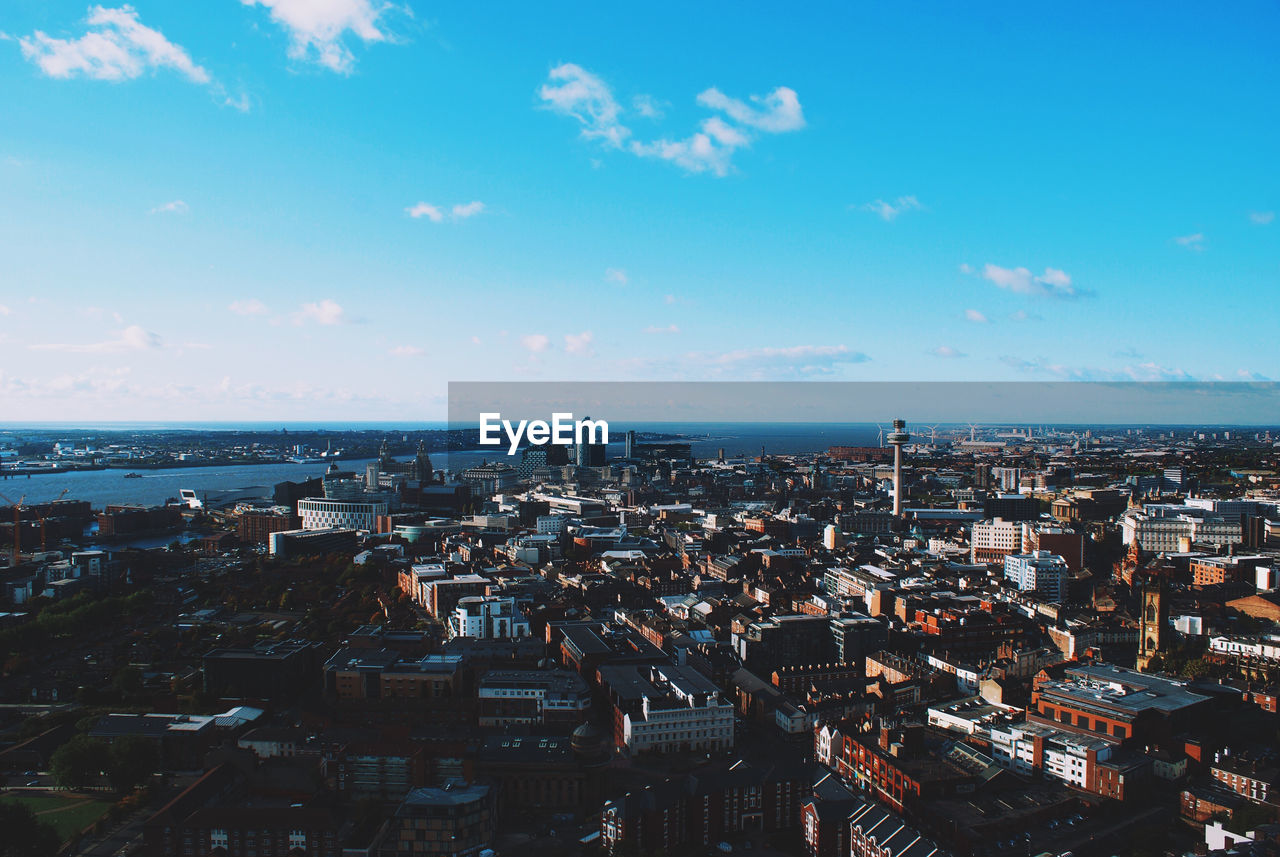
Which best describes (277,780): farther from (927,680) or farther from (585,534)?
(585,534)

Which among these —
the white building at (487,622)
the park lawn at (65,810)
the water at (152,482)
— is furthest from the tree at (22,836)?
the water at (152,482)

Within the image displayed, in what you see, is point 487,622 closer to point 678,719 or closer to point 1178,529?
point 678,719

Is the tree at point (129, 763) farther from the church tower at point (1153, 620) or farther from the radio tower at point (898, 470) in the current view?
the radio tower at point (898, 470)

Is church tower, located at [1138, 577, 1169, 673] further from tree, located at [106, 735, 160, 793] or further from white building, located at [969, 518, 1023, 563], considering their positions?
tree, located at [106, 735, 160, 793]

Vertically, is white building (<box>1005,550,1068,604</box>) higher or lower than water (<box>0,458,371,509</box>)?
higher

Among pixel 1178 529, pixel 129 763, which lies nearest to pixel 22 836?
pixel 129 763

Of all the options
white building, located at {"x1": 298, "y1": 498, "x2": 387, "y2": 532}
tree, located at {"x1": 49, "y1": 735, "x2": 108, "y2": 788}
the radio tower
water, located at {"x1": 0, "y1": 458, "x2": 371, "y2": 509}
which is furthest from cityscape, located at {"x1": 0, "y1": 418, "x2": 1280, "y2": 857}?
water, located at {"x1": 0, "y1": 458, "x2": 371, "y2": 509}
